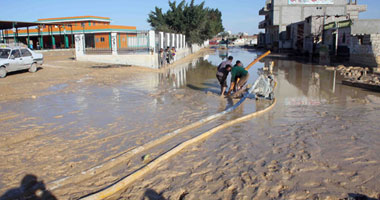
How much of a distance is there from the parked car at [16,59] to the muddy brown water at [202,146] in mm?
5780

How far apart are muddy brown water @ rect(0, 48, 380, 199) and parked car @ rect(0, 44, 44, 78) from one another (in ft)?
19.0

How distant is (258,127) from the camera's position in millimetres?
7219

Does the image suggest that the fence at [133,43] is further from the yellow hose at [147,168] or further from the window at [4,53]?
the yellow hose at [147,168]

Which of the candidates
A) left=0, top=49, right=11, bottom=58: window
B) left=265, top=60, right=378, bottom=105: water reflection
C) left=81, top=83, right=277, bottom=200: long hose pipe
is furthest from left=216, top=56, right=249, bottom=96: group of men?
left=0, top=49, right=11, bottom=58: window

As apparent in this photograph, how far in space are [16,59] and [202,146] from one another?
13304 mm

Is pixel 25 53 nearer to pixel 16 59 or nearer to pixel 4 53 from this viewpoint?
pixel 16 59

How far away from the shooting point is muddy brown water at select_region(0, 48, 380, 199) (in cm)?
425

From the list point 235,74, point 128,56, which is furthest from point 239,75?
point 128,56

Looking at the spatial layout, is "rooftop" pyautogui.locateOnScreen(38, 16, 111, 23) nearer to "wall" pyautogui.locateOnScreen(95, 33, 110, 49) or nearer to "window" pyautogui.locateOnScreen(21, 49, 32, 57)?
"wall" pyautogui.locateOnScreen(95, 33, 110, 49)

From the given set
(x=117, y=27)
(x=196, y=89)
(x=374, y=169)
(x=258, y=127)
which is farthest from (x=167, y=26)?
(x=374, y=169)

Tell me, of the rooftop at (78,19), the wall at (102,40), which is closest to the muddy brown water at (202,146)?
the wall at (102,40)

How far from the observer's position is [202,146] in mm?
5879

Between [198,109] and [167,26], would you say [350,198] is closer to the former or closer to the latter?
[198,109]

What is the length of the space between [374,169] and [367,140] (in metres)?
1.60
